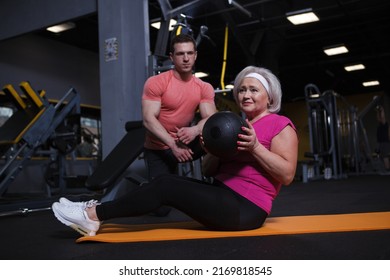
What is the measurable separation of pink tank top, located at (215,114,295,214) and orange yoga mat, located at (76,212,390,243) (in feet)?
0.52

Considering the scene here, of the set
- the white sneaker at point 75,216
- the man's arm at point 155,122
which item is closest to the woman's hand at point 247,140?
the white sneaker at point 75,216

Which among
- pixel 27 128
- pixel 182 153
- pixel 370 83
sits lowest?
pixel 182 153

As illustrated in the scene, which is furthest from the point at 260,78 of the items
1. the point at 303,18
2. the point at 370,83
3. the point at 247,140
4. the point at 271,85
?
the point at 370,83

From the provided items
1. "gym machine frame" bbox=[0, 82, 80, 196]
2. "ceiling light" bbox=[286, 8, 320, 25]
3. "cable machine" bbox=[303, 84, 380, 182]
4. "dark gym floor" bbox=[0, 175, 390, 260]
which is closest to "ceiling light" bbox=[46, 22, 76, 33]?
"gym machine frame" bbox=[0, 82, 80, 196]

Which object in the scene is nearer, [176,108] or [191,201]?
[191,201]

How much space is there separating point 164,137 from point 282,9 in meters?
5.83

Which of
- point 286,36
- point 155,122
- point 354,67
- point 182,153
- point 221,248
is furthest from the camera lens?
point 354,67

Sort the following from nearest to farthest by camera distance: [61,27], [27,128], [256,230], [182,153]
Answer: [256,230] → [182,153] → [27,128] → [61,27]

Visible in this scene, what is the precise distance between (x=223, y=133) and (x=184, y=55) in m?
0.94

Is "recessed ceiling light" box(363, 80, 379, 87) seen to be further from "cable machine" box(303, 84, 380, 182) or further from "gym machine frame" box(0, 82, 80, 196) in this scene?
"gym machine frame" box(0, 82, 80, 196)

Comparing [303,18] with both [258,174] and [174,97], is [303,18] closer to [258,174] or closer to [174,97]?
[174,97]

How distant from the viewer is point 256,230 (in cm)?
186

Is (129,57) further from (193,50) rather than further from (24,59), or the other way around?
(24,59)
